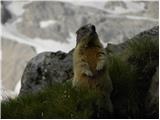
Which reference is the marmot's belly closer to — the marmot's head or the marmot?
the marmot

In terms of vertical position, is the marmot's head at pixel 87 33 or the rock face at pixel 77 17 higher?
the rock face at pixel 77 17

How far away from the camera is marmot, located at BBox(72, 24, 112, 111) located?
851 cm

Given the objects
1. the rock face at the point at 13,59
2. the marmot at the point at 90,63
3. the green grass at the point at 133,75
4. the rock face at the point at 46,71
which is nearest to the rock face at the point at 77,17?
the rock face at the point at 13,59

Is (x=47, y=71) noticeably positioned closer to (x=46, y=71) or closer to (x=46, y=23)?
(x=46, y=71)

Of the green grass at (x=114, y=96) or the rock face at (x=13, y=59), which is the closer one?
the green grass at (x=114, y=96)

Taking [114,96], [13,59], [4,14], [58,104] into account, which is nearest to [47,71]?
[114,96]

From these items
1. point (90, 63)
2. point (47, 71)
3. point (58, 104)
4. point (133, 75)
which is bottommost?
point (58, 104)

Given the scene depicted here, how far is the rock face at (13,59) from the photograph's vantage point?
128 meters

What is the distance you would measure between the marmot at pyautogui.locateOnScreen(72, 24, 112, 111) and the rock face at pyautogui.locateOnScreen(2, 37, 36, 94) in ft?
371

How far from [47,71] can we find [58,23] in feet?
505

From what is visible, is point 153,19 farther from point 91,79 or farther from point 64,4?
point 91,79

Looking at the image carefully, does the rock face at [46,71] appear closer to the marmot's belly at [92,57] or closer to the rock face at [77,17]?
the marmot's belly at [92,57]

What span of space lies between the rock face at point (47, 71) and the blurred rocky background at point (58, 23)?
405ft

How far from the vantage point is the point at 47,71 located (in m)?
10.5
